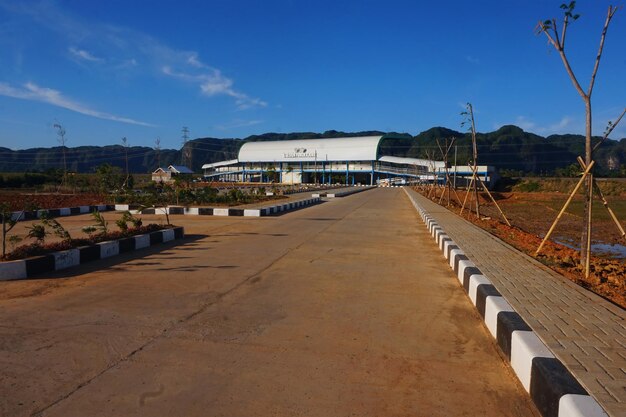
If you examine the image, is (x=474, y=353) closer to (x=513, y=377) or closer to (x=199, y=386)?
(x=513, y=377)

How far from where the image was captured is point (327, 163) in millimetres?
92188

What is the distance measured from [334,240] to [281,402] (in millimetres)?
7886

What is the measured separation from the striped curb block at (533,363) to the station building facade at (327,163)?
73763 millimetres

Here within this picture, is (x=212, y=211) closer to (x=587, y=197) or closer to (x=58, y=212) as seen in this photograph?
(x=58, y=212)

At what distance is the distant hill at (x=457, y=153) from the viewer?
10538 centimetres

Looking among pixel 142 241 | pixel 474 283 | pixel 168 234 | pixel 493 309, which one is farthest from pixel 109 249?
pixel 493 309

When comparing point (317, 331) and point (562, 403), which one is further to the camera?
Result: point (317, 331)

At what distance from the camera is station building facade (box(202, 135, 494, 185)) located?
85625mm

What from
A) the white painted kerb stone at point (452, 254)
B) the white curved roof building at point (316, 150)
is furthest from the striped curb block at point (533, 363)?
the white curved roof building at point (316, 150)

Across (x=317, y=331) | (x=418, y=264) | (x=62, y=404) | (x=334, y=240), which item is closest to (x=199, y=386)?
(x=62, y=404)

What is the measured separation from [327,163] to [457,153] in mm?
24845

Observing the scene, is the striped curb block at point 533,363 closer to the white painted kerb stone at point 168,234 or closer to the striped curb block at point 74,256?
the striped curb block at point 74,256

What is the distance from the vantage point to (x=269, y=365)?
139 inches

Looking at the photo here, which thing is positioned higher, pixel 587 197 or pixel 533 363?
pixel 587 197
